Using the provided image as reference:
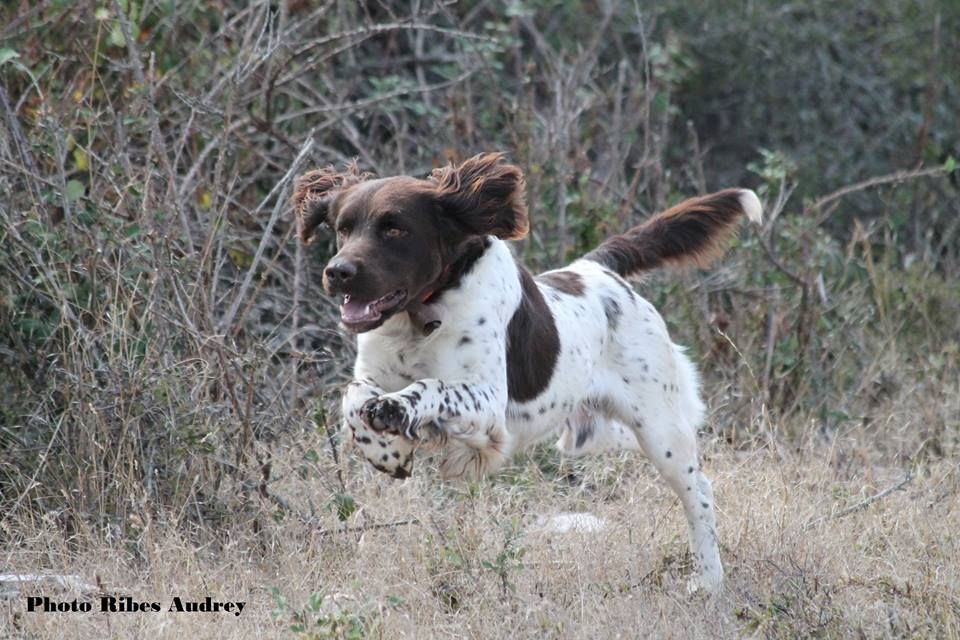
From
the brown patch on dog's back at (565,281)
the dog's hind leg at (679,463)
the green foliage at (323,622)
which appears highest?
the brown patch on dog's back at (565,281)

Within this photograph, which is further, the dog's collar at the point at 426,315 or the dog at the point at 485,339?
the dog's collar at the point at 426,315

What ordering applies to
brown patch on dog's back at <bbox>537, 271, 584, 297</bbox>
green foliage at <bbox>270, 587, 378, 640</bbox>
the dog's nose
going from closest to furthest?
1. green foliage at <bbox>270, 587, 378, 640</bbox>
2. the dog's nose
3. brown patch on dog's back at <bbox>537, 271, 584, 297</bbox>

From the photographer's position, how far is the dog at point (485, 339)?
421cm

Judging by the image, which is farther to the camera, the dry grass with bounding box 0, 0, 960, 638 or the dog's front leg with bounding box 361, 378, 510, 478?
the dry grass with bounding box 0, 0, 960, 638

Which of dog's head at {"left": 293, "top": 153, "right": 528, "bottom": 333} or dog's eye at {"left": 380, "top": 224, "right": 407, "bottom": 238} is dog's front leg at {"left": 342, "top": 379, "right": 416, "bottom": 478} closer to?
dog's head at {"left": 293, "top": 153, "right": 528, "bottom": 333}

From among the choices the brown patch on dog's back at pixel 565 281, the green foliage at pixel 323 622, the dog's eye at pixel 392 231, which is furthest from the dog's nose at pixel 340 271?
the brown patch on dog's back at pixel 565 281

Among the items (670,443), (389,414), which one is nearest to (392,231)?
(389,414)

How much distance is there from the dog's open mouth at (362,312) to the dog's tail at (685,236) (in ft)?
4.67

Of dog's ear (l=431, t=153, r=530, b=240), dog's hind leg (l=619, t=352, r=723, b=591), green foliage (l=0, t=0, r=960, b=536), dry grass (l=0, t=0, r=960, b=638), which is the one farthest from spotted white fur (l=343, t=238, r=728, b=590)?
green foliage (l=0, t=0, r=960, b=536)

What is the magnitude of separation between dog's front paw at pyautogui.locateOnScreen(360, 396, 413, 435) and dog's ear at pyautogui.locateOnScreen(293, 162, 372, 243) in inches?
29.8

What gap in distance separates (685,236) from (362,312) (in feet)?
5.53

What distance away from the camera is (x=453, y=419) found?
4.24 metres

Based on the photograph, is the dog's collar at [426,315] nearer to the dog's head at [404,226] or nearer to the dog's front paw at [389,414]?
the dog's head at [404,226]

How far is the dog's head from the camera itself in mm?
4133
